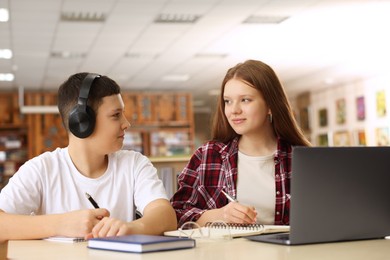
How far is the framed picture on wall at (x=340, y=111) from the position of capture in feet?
41.4

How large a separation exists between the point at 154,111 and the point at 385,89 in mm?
4712

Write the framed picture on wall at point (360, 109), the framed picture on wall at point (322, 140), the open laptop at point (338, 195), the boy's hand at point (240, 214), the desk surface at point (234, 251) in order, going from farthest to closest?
1. the framed picture on wall at point (322, 140)
2. the framed picture on wall at point (360, 109)
3. the boy's hand at point (240, 214)
4. the open laptop at point (338, 195)
5. the desk surface at point (234, 251)

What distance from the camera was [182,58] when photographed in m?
9.87

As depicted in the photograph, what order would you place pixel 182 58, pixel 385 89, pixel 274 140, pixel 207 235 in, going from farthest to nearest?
pixel 385 89 < pixel 182 58 < pixel 274 140 < pixel 207 235

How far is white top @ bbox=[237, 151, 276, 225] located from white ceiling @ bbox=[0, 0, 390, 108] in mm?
4308

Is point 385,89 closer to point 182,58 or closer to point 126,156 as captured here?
point 182,58

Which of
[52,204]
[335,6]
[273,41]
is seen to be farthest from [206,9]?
[52,204]

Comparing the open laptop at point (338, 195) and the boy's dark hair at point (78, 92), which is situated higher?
the boy's dark hair at point (78, 92)

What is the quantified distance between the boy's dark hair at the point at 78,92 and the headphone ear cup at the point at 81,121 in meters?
0.05

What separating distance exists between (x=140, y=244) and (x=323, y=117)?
40.9 feet

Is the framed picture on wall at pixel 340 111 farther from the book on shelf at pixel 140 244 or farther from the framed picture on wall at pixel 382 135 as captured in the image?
the book on shelf at pixel 140 244

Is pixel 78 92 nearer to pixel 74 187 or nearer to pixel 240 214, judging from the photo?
pixel 74 187

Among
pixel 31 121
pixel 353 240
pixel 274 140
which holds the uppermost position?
A: pixel 31 121

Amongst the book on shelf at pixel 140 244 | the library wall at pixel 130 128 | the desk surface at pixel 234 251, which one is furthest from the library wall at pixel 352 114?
the book on shelf at pixel 140 244
